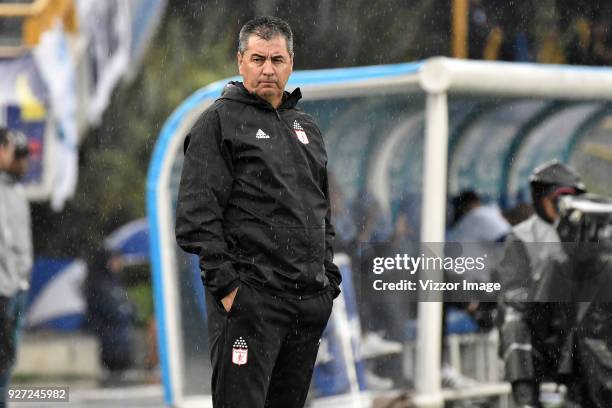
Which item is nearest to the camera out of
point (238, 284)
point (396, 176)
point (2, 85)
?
point (238, 284)

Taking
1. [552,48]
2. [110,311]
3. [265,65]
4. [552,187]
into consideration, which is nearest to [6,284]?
[552,187]

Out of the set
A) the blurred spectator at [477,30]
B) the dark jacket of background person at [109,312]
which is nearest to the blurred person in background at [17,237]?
the blurred spectator at [477,30]

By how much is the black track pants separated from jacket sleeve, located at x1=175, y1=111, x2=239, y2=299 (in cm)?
8

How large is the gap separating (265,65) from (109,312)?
8141 mm

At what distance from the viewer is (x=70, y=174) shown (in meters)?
10.1

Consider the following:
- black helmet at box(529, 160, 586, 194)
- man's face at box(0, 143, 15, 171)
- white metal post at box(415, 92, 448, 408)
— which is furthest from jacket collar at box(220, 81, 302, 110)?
man's face at box(0, 143, 15, 171)

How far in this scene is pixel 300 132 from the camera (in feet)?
12.4

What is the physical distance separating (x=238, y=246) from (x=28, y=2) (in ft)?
19.4

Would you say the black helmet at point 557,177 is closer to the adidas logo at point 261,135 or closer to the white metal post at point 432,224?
the white metal post at point 432,224

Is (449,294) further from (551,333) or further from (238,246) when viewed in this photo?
(238,246)

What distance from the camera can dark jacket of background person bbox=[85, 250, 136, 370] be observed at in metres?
11.2

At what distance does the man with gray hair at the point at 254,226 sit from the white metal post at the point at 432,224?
7.03 feet

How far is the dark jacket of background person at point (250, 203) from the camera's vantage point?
11.9 feet

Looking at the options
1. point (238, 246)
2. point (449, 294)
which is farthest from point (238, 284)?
point (449, 294)
